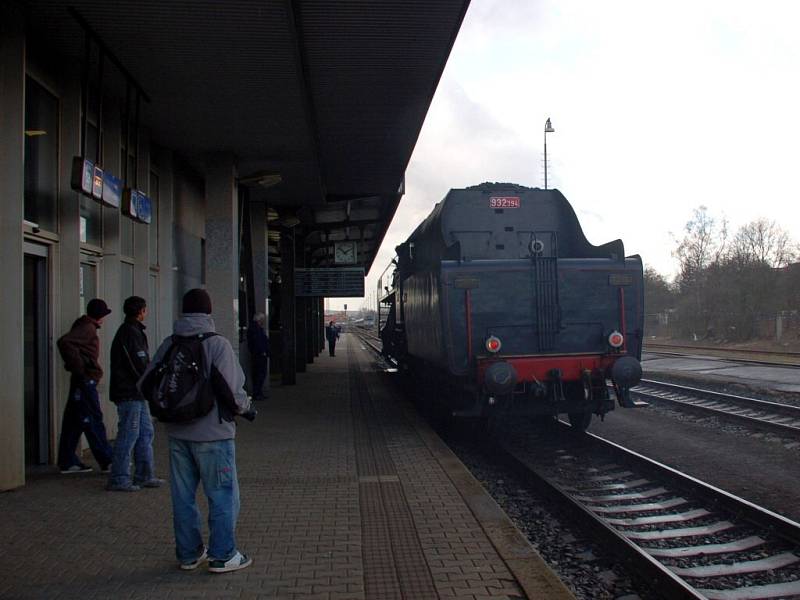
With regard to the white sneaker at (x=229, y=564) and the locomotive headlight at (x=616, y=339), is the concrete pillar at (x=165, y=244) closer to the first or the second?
the locomotive headlight at (x=616, y=339)

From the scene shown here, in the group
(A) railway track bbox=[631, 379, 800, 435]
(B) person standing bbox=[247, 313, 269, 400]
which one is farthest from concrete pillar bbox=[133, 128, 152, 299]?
(A) railway track bbox=[631, 379, 800, 435]

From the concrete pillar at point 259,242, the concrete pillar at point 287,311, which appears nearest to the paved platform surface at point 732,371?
the concrete pillar at point 287,311

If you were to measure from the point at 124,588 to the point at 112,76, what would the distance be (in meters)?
6.56

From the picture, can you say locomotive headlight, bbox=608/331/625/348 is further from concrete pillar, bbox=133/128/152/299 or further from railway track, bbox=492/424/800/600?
concrete pillar, bbox=133/128/152/299

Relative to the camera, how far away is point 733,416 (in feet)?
39.3

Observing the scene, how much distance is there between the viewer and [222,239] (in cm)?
1290

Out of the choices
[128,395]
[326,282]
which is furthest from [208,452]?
[326,282]

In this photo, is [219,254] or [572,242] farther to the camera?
[219,254]

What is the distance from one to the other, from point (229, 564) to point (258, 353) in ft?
35.7

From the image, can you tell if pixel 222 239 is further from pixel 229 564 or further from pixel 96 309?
pixel 229 564

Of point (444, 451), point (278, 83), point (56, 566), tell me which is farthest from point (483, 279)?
point (56, 566)

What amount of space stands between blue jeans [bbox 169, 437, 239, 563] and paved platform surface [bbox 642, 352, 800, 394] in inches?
553

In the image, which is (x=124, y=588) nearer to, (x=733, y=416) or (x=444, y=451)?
(x=444, y=451)

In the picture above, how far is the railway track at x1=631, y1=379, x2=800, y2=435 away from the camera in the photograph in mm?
11250
